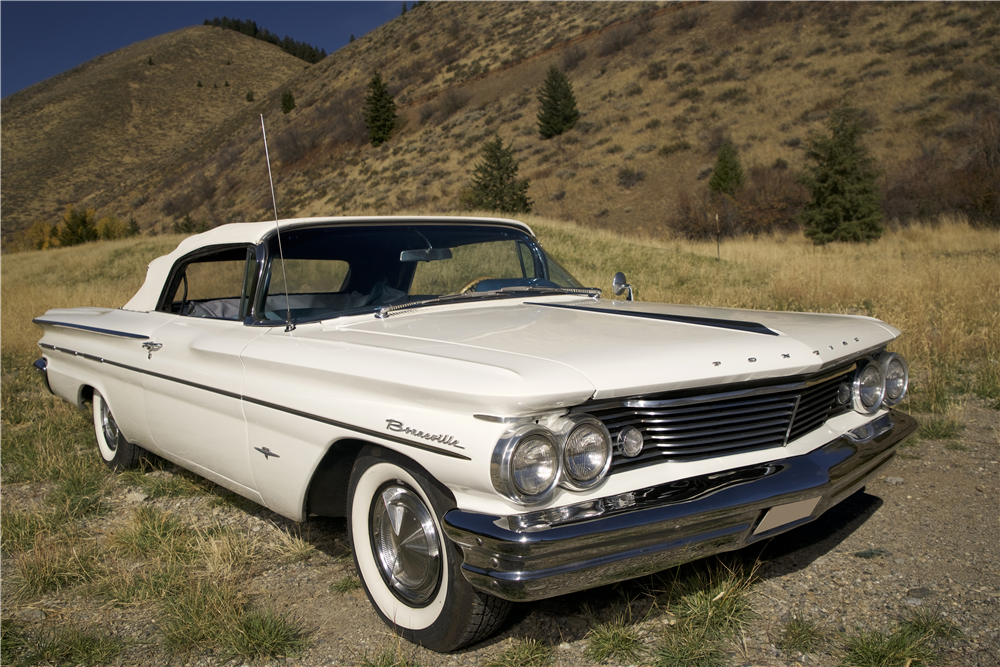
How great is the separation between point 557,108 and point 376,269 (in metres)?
30.5

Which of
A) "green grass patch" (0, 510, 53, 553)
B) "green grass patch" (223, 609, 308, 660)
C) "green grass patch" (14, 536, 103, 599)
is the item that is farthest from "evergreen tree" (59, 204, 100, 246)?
"green grass patch" (223, 609, 308, 660)

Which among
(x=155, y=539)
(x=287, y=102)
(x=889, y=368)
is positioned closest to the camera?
(x=889, y=368)

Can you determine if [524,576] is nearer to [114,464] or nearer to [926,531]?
[926,531]

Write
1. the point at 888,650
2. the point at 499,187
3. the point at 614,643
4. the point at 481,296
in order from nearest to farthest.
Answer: the point at 888,650, the point at 614,643, the point at 481,296, the point at 499,187

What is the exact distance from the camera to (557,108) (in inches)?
1262

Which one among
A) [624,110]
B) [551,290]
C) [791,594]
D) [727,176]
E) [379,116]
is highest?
[379,116]

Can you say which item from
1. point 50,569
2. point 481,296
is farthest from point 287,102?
point 50,569

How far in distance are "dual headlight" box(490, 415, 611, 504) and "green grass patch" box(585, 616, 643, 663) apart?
0.59m

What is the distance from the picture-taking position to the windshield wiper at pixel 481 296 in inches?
119

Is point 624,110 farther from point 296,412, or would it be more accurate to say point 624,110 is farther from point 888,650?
point 888,650

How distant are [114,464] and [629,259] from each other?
35.4 feet

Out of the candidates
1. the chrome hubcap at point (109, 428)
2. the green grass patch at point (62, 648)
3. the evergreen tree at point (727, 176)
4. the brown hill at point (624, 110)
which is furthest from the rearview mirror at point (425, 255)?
the evergreen tree at point (727, 176)

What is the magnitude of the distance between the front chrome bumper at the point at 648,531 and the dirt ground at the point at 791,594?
15.2 inches

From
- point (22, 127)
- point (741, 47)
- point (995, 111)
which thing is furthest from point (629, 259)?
point (22, 127)
